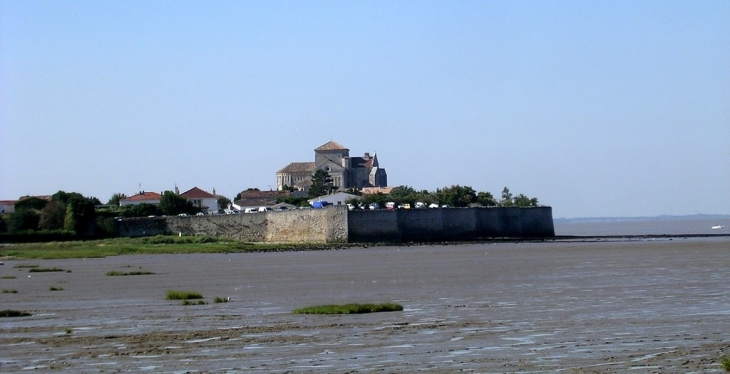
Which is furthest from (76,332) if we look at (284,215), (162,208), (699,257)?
(162,208)

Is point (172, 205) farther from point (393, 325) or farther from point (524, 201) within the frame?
point (393, 325)

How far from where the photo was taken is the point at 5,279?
32.0 metres

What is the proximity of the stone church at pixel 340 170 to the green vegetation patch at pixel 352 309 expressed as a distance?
99.9m

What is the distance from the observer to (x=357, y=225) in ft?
212

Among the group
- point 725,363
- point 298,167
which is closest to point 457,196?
point 298,167

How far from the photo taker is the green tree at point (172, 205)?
287 feet

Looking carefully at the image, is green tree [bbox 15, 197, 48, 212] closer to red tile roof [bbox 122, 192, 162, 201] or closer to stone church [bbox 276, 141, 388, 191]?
red tile roof [bbox 122, 192, 162, 201]

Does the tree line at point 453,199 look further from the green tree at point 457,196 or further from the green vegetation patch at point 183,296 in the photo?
the green vegetation patch at point 183,296

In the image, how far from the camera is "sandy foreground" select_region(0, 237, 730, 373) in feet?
40.2

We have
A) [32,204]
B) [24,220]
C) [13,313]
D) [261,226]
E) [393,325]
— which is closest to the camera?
[393,325]

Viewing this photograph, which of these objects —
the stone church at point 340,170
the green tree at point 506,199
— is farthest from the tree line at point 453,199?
the stone church at point 340,170

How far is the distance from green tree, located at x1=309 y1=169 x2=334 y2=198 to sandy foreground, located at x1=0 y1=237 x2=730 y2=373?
8005cm

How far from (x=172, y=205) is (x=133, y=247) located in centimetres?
2852

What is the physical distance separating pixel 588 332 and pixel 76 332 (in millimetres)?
7894
